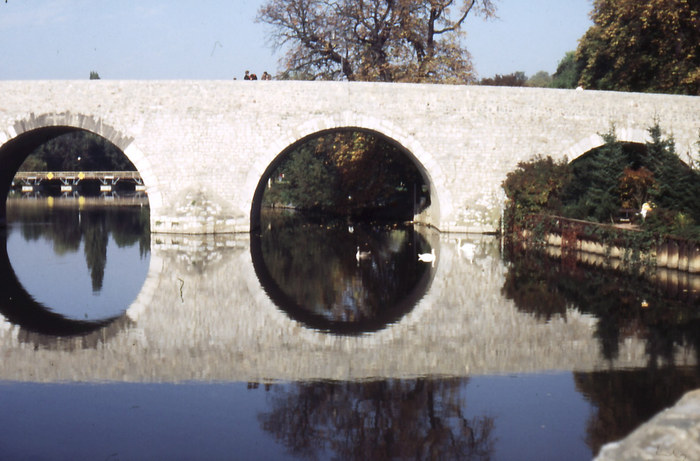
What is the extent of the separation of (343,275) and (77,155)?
170 feet

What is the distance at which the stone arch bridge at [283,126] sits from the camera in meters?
19.2

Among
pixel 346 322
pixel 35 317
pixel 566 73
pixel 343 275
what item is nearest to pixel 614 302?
pixel 346 322

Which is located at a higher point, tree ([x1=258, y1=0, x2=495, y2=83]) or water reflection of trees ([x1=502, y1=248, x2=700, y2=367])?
tree ([x1=258, y1=0, x2=495, y2=83])

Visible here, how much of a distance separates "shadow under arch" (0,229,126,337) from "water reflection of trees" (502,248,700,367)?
17.5 feet

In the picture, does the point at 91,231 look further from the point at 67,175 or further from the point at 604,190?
the point at 67,175

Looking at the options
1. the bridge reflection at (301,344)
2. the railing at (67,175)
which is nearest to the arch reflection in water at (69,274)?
the bridge reflection at (301,344)

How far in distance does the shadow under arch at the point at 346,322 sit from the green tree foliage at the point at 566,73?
27.1 meters

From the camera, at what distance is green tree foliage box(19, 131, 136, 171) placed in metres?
58.3

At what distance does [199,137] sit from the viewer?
63.8ft

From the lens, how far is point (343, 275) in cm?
1293

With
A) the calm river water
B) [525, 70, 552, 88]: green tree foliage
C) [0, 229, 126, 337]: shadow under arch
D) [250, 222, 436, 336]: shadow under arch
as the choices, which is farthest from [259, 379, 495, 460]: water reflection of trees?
[525, 70, 552, 88]: green tree foliage

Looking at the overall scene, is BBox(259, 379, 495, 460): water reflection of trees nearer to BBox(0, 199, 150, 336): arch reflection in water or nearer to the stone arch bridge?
BBox(0, 199, 150, 336): arch reflection in water

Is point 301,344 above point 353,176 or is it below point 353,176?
below

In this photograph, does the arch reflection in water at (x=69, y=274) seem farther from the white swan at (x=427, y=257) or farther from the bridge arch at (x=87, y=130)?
the white swan at (x=427, y=257)
